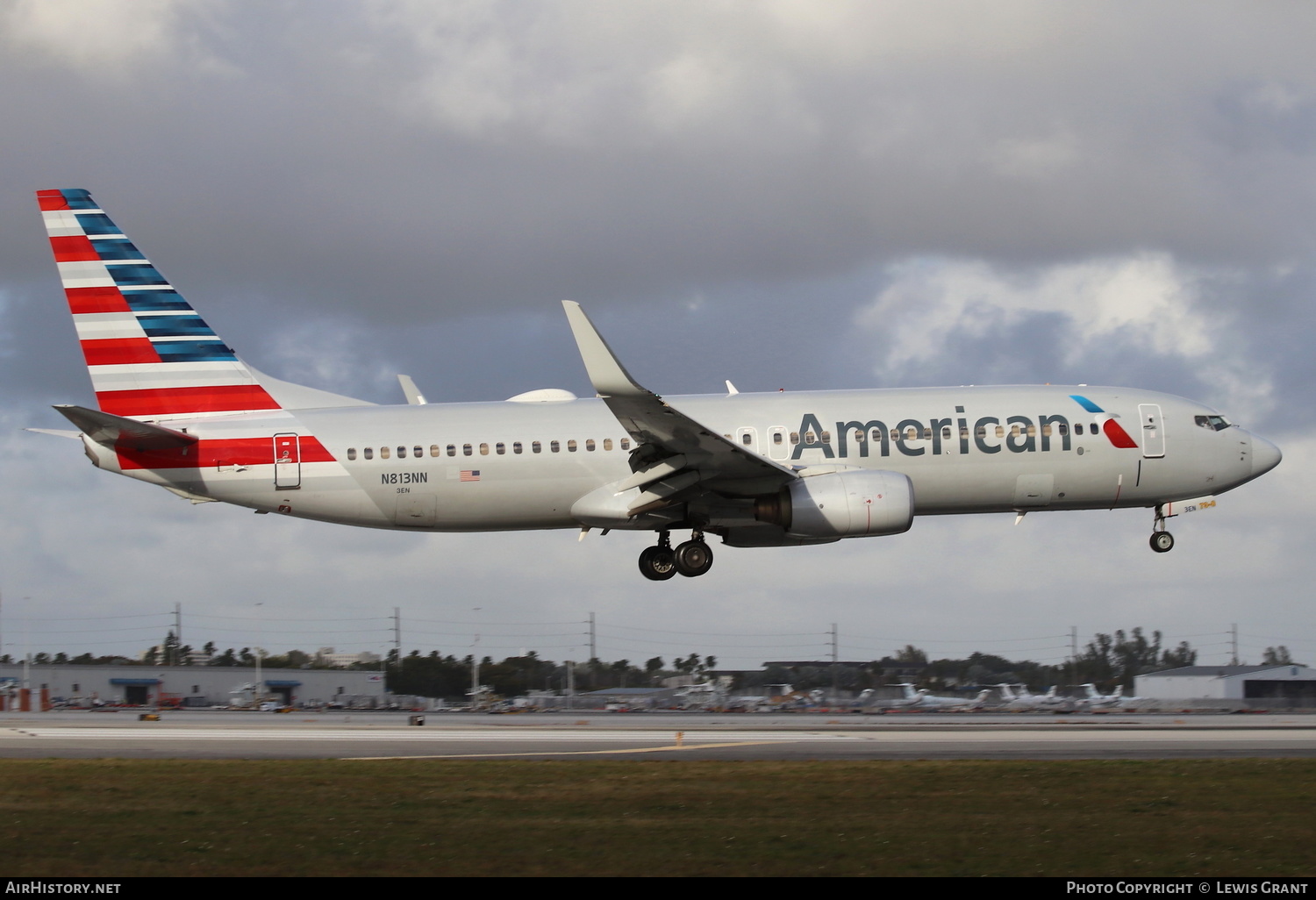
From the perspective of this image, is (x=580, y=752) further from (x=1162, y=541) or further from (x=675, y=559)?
(x=1162, y=541)

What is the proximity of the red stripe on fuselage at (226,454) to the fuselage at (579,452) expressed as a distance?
3cm

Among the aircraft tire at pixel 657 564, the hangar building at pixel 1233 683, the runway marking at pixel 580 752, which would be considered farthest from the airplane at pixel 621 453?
the hangar building at pixel 1233 683

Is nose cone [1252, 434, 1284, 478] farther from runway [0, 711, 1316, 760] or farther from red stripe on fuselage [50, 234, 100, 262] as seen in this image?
red stripe on fuselage [50, 234, 100, 262]

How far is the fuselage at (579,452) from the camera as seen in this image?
112ft

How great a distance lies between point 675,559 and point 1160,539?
1398cm

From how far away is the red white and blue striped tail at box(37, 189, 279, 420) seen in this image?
35844 mm

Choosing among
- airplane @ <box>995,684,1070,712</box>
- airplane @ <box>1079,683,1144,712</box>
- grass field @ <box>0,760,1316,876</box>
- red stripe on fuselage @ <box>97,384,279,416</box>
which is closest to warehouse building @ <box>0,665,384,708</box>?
airplane @ <box>995,684,1070,712</box>

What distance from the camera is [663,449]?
3300cm

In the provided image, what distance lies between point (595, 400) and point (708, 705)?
980 inches

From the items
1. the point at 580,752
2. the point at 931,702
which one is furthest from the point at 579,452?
the point at 931,702

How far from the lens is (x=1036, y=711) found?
5172 centimetres

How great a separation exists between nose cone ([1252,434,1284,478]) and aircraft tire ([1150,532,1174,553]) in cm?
299

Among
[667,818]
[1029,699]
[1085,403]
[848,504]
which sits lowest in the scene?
[1029,699]
